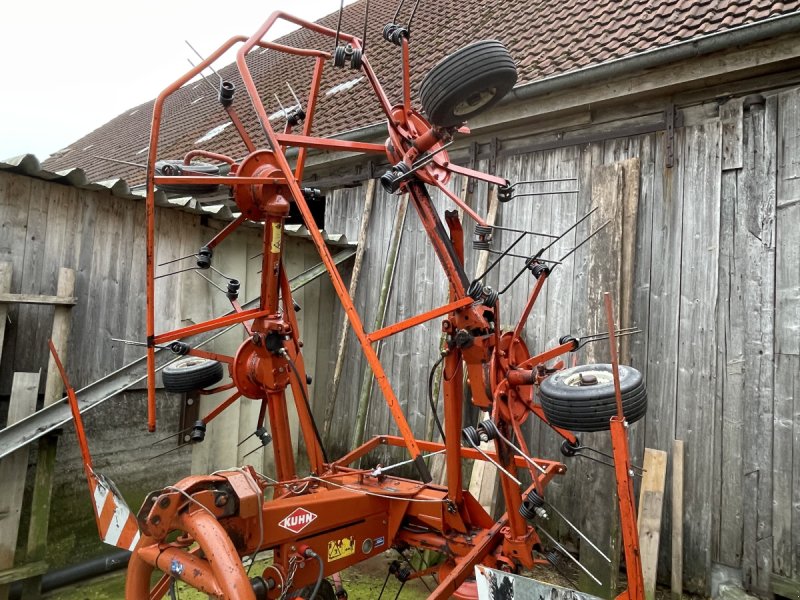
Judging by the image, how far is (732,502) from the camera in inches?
153

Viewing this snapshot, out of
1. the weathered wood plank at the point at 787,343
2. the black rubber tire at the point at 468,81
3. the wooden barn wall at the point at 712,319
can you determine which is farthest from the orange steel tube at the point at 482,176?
the weathered wood plank at the point at 787,343

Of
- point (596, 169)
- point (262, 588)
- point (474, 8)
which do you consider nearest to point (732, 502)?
point (596, 169)

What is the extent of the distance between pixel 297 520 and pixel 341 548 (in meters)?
0.35

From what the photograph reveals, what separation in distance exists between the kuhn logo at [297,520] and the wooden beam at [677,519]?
273 cm

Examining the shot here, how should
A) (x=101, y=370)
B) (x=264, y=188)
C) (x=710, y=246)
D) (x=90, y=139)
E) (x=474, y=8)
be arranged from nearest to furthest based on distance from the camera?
(x=264, y=188) < (x=710, y=246) < (x=101, y=370) < (x=474, y=8) < (x=90, y=139)

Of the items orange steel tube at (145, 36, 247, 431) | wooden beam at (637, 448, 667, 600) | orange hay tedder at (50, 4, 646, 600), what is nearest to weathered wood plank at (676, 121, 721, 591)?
wooden beam at (637, 448, 667, 600)

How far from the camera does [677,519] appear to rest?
4.02 m

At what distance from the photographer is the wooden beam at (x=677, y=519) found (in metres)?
3.95

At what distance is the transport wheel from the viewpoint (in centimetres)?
231

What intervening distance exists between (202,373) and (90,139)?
47.5 ft

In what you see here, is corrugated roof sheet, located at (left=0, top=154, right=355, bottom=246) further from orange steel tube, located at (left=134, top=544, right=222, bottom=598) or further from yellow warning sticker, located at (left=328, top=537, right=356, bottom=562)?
yellow warning sticker, located at (left=328, top=537, right=356, bottom=562)

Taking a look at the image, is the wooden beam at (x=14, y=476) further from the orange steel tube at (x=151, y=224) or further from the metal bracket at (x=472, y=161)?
the metal bracket at (x=472, y=161)

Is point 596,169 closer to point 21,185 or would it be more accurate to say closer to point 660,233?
point 660,233

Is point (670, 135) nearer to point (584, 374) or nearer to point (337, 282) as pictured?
point (584, 374)
